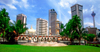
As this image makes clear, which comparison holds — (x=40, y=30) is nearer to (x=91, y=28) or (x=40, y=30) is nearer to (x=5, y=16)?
(x=91, y=28)

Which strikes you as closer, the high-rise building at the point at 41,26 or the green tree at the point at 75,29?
the green tree at the point at 75,29

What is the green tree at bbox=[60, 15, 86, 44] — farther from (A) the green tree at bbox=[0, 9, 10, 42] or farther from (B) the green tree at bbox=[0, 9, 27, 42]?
(A) the green tree at bbox=[0, 9, 10, 42]

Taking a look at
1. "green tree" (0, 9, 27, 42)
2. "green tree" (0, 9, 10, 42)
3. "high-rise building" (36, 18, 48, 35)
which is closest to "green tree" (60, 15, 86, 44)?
"green tree" (0, 9, 27, 42)

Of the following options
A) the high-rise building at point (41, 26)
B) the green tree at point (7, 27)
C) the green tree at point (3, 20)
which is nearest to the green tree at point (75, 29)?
the green tree at point (7, 27)

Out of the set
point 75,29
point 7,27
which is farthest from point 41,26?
point 7,27

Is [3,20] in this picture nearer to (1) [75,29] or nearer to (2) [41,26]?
(1) [75,29]

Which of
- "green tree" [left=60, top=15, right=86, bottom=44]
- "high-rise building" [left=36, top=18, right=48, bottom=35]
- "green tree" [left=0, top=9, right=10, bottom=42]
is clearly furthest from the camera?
"high-rise building" [left=36, top=18, right=48, bottom=35]

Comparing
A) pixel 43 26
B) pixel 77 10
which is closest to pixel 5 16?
pixel 43 26

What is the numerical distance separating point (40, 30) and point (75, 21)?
6545 cm

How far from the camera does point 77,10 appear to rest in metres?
97.6

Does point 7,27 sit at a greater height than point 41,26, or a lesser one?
lesser

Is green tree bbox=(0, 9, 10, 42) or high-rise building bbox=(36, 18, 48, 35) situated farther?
high-rise building bbox=(36, 18, 48, 35)

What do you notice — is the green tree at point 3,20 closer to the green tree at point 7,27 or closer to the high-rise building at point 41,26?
the green tree at point 7,27

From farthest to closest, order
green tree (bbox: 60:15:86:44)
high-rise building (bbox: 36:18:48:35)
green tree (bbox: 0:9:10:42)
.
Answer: high-rise building (bbox: 36:18:48:35) < green tree (bbox: 60:15:86:44) < green tree (bbox: 0:9:10:42)
